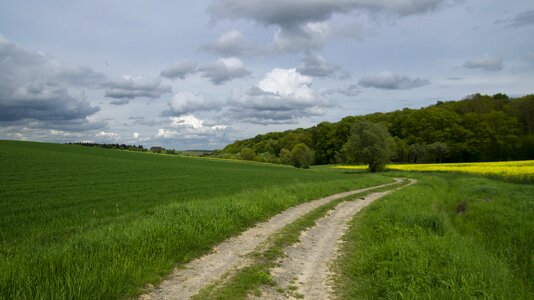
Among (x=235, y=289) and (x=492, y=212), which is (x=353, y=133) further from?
(x=235, y=289)

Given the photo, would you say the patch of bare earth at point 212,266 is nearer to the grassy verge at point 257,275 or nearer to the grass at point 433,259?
the grassy verge at point 257,275

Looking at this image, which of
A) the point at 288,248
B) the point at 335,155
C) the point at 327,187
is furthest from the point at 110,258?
the point at 335,155

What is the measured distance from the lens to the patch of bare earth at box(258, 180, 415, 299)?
6.70 meters

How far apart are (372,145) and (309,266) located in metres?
59.5

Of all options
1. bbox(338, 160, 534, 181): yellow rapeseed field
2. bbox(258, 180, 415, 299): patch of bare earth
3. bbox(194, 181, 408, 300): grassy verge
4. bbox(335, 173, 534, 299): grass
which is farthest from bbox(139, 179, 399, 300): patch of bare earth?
bbox(338, 160, 534, 181): yellow rapeseed field

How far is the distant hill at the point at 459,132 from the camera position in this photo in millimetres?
85688

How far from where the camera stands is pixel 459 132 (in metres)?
91.8

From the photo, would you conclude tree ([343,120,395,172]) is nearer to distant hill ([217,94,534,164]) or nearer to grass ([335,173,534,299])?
distant hill ([217,94,534,164])

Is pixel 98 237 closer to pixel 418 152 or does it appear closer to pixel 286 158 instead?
pixel 418 152

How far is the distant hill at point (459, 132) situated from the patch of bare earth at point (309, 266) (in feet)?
296

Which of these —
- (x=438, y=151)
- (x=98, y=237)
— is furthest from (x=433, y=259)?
(x=438, y=151)

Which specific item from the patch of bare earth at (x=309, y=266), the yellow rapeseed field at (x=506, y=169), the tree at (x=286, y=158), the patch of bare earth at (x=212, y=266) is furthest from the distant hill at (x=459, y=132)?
the patch of bare earth at (x=212, y=266)

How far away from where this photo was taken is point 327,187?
85.5 ft

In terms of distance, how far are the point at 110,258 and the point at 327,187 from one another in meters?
20.3
